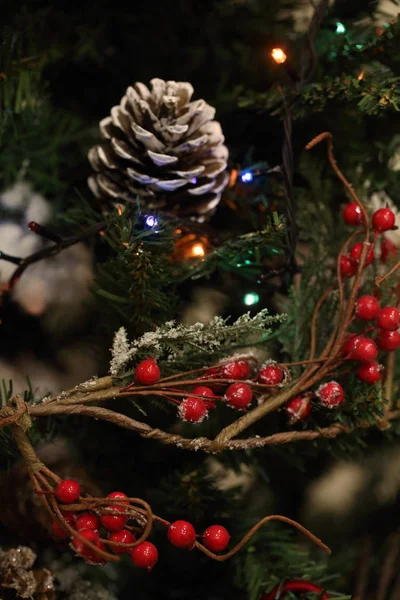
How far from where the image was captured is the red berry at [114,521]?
344mm

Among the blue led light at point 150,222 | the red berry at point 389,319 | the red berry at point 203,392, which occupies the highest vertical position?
the blue led light at point 150,222

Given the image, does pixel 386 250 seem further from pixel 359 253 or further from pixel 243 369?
pixel 243 369

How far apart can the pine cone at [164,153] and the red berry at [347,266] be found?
107 mm

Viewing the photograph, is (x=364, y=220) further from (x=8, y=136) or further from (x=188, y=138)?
(x=8, y=136)

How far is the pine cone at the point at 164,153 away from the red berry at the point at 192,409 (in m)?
0.16

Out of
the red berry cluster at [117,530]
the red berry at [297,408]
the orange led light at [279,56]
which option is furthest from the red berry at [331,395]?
the orange led light at [279,56]

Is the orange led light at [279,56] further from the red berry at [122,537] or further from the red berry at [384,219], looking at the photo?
the red berry at [122,537]

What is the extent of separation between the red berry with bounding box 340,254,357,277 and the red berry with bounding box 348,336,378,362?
0.22 ft

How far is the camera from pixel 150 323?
0.44 m

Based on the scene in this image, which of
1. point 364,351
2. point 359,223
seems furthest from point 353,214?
point 364,351

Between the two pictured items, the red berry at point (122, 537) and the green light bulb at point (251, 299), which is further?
the green light bulb at point (251, 299)

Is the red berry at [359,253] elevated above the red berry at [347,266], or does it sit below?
above

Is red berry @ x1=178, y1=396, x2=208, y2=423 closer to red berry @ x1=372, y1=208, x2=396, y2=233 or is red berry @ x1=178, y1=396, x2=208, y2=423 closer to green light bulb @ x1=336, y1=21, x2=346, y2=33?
red berry @ x1=372, y1=208, x2=396, y2=233

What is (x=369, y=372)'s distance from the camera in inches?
16.5
